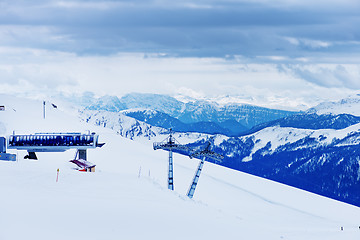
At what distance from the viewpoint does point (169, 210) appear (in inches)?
1425

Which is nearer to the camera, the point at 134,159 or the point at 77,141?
the point at 77,141

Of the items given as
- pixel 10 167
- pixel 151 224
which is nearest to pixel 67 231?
pixel 151 224

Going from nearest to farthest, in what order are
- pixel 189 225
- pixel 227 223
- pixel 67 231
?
pixel 67 231 < pixel 189 225 < pixel 227 223

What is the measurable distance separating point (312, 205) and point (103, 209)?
112958 millimetres

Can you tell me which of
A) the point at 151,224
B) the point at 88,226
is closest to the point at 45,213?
the point at 88,226

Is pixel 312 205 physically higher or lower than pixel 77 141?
lower

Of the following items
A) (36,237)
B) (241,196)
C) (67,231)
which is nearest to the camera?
(36,237)

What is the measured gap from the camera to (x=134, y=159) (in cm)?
13812

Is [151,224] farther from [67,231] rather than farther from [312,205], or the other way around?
[312,205]

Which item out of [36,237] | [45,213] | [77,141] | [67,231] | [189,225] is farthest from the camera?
[77,141]

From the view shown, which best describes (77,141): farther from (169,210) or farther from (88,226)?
(88,226)

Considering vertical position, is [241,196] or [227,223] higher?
[227,223]

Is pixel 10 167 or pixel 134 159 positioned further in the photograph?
pixel 134 159

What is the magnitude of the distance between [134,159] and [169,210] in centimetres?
10261
